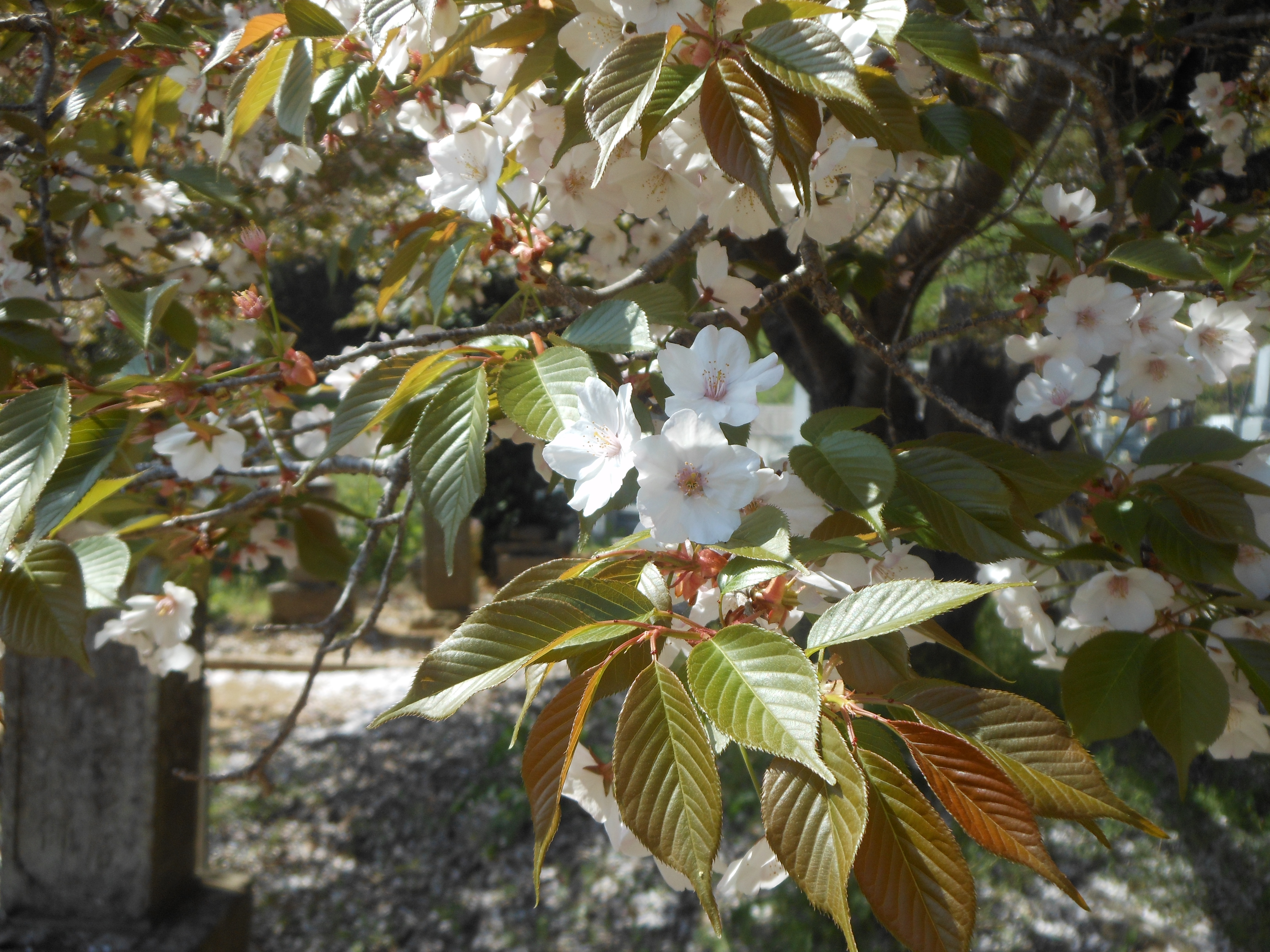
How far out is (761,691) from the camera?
1.59 feet

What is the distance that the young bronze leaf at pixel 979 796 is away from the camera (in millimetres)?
471

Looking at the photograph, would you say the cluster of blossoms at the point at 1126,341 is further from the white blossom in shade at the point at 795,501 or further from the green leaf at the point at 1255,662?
the white blossom in shade at the point at 795,501

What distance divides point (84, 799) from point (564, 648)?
89.3 inches

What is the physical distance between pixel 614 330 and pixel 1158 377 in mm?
914

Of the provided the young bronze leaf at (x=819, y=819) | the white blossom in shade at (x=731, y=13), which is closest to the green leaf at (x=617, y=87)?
the white blossom in shade at (x=731, y=13)

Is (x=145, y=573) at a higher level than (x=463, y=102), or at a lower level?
lower

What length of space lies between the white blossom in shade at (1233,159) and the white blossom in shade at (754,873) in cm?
209

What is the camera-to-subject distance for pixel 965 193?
1965 millimetres

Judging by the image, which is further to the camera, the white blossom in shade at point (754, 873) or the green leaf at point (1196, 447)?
the green leaf at point (1196, 447)

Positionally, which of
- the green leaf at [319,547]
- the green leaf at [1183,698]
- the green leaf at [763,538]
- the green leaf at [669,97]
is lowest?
the green leaf at [319,547]

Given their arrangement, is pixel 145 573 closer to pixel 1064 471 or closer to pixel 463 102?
pixel 463 102

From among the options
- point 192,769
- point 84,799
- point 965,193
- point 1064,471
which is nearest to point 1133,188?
point 965,193

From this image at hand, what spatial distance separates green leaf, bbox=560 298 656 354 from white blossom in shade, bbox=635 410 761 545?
12cm

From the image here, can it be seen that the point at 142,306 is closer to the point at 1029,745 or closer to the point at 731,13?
the point at 731,13
